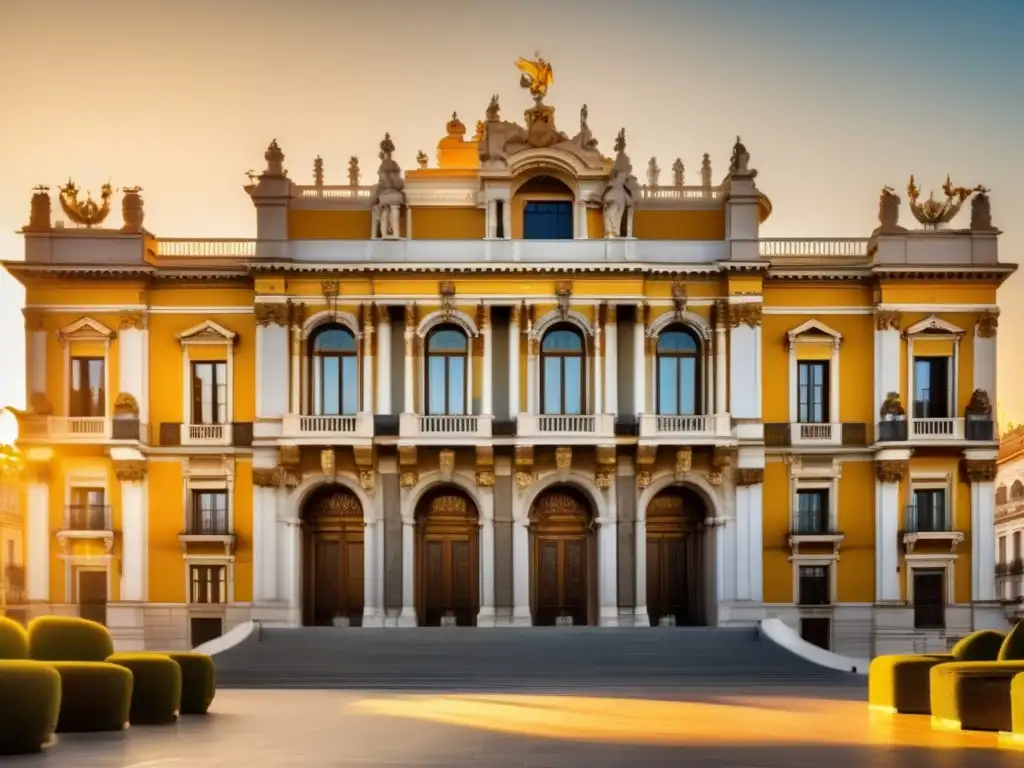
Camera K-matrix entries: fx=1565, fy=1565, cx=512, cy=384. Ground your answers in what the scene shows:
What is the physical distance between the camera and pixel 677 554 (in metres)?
50.6

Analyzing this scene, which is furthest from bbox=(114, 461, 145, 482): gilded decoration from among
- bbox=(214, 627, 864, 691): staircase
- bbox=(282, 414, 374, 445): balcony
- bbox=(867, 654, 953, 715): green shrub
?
bbox=(867, 654, 953, 715): green shrub

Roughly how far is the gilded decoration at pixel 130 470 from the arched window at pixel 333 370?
5.83 metres

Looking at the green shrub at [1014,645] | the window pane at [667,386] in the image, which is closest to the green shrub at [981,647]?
the green shrub at [1014,645]

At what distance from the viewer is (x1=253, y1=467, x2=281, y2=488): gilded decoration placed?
161ft

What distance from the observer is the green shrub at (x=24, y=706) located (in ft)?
63.1

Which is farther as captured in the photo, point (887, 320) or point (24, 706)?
point (887, 320)

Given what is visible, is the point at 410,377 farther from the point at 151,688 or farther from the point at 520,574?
the point at 151,688

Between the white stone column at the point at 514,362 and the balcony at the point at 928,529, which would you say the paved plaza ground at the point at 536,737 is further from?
the balcony at the point at 928,529

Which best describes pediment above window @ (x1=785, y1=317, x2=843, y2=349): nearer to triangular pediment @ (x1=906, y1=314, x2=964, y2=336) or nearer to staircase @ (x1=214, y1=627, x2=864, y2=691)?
triangular pediment @ (x1=906, y1=314, x2=964, y2=336)

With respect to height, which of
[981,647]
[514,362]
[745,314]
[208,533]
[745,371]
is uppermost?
[745,314]

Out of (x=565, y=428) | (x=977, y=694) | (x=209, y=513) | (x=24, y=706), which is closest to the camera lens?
(x=24, y=706)

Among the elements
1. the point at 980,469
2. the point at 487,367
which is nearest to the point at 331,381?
the point at 487,367

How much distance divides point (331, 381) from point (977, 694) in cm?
3048

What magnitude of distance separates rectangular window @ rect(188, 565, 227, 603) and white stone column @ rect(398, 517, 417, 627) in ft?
18.9
